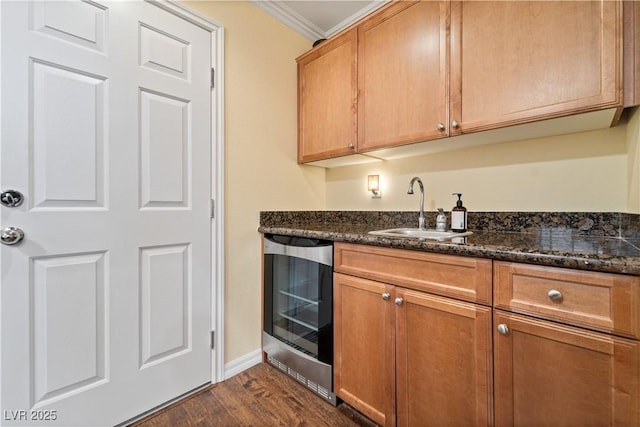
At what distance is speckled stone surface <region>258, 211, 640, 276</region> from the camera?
2.55 ft

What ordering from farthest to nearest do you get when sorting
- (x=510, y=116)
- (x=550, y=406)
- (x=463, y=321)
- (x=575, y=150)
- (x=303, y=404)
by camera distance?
(x=303, y=404), (x=575, y=150), (x=510, y=116), (x=463, y=321), (x=550, y=406)

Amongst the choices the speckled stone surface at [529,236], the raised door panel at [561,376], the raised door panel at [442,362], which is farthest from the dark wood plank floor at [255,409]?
the speckled stone surface at [529,236]

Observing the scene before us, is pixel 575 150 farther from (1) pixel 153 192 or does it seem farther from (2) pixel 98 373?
(2) pixel 98 373

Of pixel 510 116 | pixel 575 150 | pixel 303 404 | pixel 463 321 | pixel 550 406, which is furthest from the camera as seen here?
pixel 303 404

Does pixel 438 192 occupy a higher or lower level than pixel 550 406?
higher

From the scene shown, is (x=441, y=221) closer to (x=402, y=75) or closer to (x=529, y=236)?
(x=529, y=236)

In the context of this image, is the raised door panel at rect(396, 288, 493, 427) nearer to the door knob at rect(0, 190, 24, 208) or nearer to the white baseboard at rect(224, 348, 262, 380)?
the white baseboard at rect(224, 348, 262, 380)

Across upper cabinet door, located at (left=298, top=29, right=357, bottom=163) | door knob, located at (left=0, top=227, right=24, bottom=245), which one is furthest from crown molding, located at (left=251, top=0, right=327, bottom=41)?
door knob, located at (left=0, top=227, right=24, bottom=245)

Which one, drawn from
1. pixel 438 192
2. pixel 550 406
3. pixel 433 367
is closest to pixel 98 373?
pixel 433 367

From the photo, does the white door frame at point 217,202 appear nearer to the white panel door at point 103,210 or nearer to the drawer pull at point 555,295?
the white panel door at point 103,210

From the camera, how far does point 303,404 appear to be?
1.43m

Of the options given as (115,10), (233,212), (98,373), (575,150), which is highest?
(115,10)

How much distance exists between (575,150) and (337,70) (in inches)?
54.9

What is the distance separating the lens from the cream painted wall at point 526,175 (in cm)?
124
